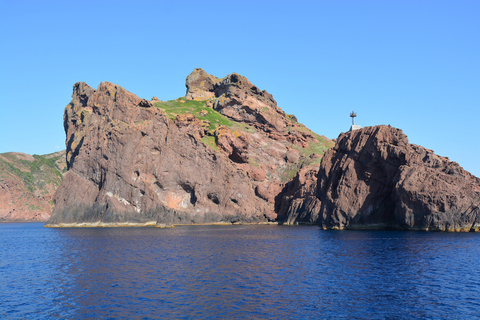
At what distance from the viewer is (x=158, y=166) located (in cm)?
12000

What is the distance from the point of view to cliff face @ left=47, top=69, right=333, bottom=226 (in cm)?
11350

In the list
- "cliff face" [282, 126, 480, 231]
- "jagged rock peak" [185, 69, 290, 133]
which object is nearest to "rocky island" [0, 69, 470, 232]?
"cliff face" [282, 126, 480, 231]

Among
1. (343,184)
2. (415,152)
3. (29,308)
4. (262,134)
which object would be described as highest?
(262,134)

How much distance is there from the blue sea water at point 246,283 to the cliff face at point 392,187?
19887mm

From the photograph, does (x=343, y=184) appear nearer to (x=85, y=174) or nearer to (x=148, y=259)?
(x=148, y=259)

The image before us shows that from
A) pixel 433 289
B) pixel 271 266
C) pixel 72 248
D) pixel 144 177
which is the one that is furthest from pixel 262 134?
pixel 433 289

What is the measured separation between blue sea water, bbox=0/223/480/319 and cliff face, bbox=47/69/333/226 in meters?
56.3

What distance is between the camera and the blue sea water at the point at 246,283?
26516mm

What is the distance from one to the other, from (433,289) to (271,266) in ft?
55.2

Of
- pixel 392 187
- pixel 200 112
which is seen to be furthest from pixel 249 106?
pixel 392 187

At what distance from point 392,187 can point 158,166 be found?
6856 centimetres

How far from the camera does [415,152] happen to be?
86312 millimetres

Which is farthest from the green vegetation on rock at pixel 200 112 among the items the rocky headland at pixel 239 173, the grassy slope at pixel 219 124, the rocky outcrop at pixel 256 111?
the rocky outcrop at pixel 256 111

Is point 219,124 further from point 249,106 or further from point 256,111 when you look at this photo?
point 256,111
